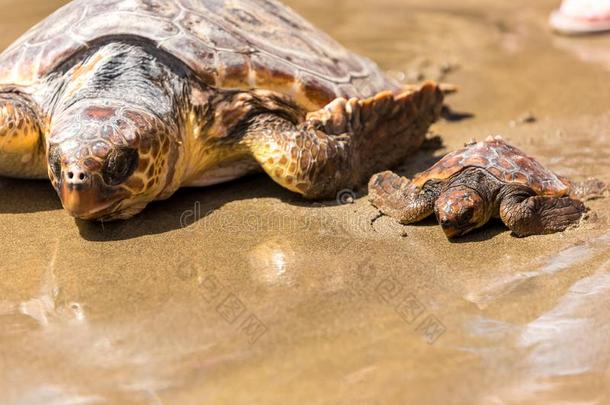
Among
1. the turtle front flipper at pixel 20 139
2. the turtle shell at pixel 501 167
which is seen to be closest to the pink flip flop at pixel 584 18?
the turtle shell at pixel 501 167

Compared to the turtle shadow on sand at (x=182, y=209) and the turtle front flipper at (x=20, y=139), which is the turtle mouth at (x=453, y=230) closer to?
the turtle shadow on sand at (x=182, y=209)

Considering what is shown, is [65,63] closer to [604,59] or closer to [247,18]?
[247,18]

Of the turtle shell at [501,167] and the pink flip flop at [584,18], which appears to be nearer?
the turtle shell at [501,167]

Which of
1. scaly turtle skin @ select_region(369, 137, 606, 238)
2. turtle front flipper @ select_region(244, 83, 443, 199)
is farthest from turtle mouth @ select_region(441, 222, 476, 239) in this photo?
turtle front flipper @ select_region(244, 83, 443, 199)

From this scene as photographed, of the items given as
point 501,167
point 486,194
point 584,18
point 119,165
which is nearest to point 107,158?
point 119,165

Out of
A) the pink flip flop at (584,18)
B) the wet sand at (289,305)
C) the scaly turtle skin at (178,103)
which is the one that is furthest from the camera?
the pink flip flop at (584,18)

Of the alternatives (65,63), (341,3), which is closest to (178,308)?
(65,63)

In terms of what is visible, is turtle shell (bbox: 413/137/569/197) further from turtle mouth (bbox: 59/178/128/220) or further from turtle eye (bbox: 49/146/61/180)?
turtle eye (bbox: 49/146/61/180)
